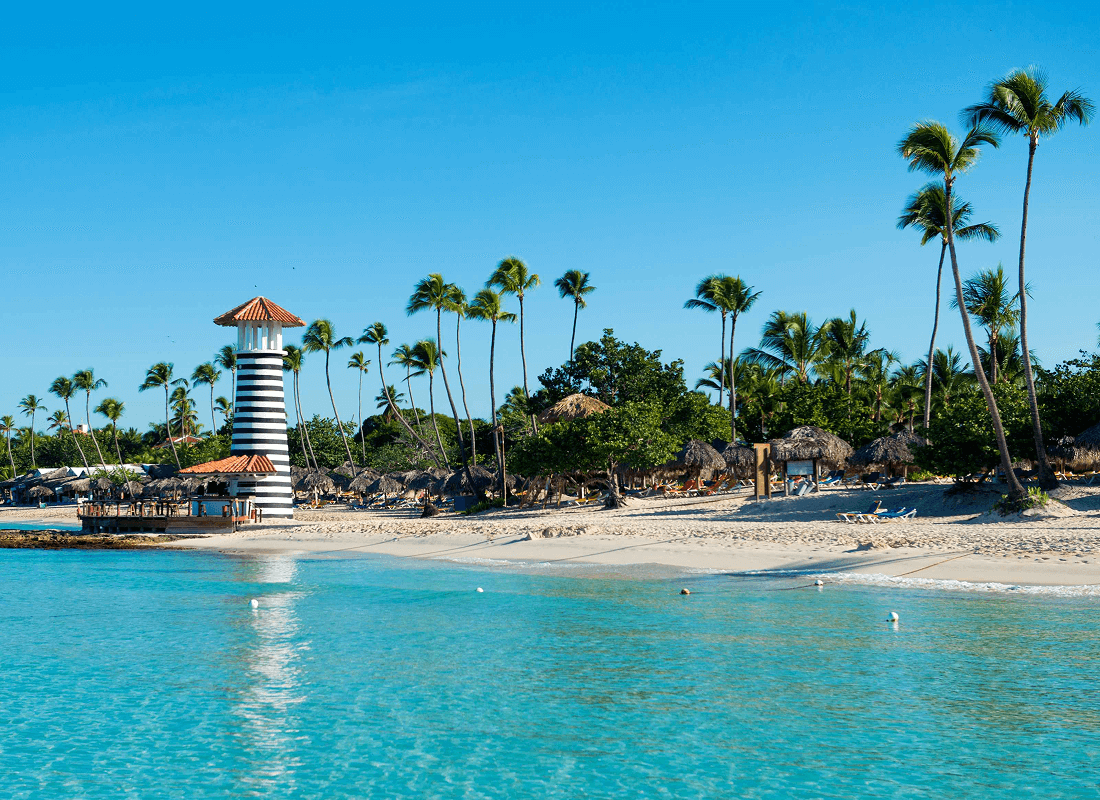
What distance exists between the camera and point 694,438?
38.4 metres

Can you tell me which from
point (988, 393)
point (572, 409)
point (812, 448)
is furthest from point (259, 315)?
point (988, 393)

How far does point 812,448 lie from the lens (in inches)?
1331

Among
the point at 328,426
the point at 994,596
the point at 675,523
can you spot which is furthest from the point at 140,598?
the point at 328,426

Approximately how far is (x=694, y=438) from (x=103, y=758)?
31662mm

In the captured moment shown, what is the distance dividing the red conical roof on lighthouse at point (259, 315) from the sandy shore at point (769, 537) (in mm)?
8836

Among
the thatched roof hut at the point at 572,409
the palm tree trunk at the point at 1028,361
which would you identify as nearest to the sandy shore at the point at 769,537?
the palm tree trunk at the point at 1028,361

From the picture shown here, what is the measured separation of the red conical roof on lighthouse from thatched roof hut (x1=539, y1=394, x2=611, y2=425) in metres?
11.8

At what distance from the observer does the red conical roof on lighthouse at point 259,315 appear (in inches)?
1462

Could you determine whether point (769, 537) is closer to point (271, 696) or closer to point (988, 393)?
point (988, 393)

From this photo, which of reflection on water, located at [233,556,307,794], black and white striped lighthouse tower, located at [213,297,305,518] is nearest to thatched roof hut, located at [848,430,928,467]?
reflection on water, located at [233,556,307,794]

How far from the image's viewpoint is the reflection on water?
823cm

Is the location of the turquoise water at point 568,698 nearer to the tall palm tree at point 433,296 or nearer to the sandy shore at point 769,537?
the sandy shore at point 769,537

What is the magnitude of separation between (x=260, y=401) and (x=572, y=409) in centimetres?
1338

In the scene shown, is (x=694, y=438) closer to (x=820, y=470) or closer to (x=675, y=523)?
(x=820, y=470)
